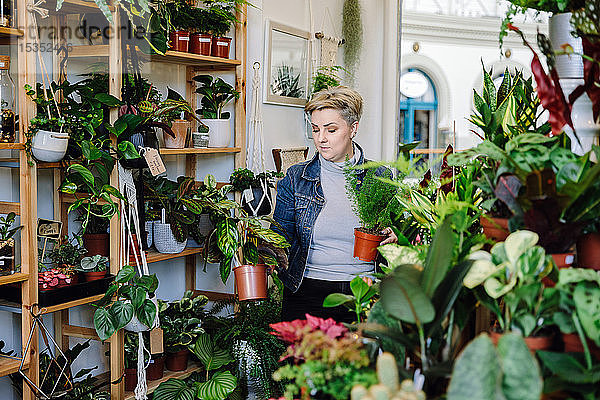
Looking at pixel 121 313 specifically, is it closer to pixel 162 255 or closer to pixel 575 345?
pixel 162 255

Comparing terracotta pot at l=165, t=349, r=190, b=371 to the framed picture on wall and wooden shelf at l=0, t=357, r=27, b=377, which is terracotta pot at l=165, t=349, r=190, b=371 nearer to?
wooden shelf at l=0, t=357, r=27, b=377

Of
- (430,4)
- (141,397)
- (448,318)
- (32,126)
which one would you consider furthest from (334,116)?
(430,4)

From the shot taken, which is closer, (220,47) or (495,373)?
(495,373)

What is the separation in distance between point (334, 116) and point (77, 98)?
4.19 ft

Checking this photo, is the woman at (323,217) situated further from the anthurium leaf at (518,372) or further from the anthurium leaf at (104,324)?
the anthurium leaf at (518,372)

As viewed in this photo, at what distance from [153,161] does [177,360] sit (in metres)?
1.06

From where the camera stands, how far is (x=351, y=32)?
528cm

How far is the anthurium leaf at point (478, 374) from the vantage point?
850 mm

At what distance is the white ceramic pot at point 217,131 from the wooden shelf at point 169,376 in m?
1.17

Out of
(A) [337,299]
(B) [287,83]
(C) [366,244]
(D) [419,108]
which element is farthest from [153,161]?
(D) [419,108]

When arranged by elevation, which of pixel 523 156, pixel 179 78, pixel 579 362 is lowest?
pixel 579 362

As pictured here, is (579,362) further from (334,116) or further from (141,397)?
(141,397)

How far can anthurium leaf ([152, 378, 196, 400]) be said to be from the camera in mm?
3053

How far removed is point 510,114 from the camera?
164cm
